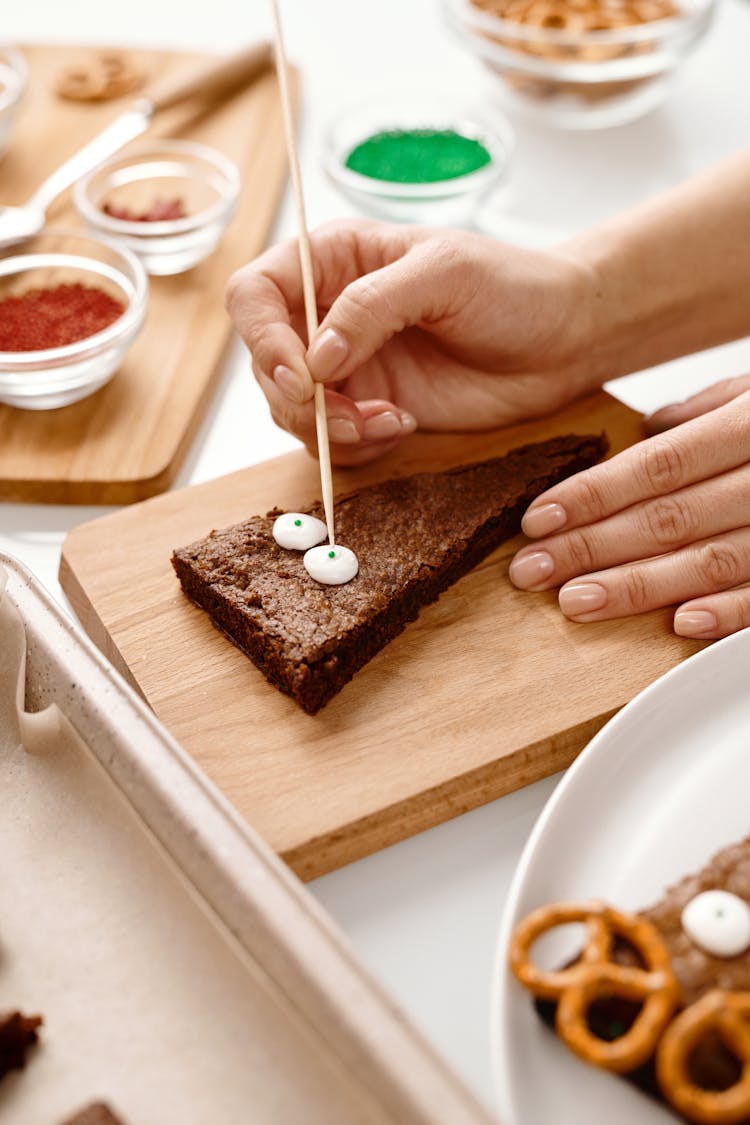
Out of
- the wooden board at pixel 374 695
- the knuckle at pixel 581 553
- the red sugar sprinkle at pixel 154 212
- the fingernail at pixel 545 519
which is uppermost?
the red sugar sprinkle at pixel 154 212

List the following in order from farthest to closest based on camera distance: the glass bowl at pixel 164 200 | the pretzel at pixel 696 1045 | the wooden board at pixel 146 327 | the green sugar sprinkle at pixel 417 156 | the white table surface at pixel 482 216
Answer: the green sugar sprinkle at pixel 417 156, the glass bowl at pixel 164 200, the wooden board at pixel 146 327, the white table surface at pixel 482 216, the pretzel at pixel 696 1045

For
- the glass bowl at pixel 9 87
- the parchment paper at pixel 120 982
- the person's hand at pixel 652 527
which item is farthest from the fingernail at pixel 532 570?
the glass bowl at pixel 9 87

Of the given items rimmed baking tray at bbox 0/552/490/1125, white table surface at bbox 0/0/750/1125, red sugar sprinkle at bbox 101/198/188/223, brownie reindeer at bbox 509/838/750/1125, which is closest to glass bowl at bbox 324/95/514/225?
white table surface at bbox 0/0/750/1125

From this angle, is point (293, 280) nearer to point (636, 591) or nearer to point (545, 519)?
point (545, 519)

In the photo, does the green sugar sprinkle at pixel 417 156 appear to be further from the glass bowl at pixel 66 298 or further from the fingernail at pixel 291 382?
the fingernail at pixel 291 382

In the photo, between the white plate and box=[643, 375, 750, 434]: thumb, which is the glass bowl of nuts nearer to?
box=[643, 375, 750, 434]: thumb

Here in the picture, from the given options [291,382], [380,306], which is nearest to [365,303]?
[380,306]
